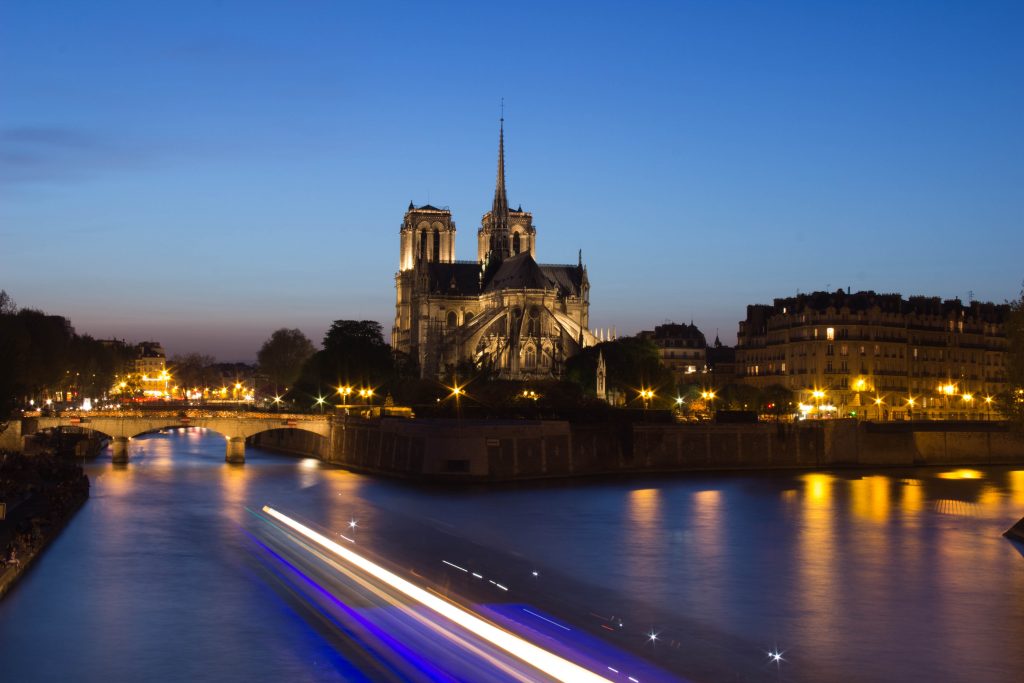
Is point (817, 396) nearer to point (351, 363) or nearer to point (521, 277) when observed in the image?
point (521, 277)

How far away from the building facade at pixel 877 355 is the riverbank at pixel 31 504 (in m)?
52.6

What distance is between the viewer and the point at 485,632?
2180 centimetres

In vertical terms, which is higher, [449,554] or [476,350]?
[476,350]

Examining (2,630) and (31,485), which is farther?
(31,485)

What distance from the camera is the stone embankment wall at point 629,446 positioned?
175ft

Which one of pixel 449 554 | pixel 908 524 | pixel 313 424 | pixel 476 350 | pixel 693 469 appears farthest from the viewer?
pixel 476 350

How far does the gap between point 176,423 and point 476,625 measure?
44.0m

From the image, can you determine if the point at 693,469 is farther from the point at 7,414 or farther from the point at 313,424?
the point at 7,414

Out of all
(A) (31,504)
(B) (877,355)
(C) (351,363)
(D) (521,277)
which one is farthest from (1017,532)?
(D) (521,277)

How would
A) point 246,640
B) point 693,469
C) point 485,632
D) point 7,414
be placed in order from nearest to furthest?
point 485,632
point 246,640
point 7,414
point 693,469

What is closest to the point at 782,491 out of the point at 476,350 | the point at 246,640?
the point at 246,640

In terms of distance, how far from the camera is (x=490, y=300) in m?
108

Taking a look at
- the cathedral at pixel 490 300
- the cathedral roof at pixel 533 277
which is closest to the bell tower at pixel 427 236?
the cathedral at pixel 490 300

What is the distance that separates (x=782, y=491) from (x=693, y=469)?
970 cm
